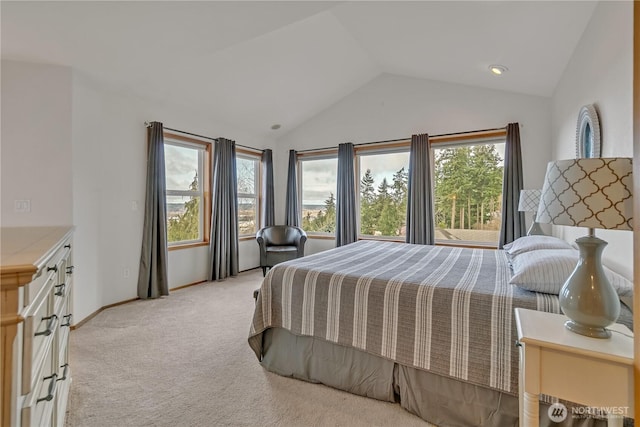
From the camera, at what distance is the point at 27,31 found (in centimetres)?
226

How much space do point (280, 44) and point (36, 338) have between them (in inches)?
137

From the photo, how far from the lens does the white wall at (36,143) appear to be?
2.65m

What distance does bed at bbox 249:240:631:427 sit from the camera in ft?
5.15

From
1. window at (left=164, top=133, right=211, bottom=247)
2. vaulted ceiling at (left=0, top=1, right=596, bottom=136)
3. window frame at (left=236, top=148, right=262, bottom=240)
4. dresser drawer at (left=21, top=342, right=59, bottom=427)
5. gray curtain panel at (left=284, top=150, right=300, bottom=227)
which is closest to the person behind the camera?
dresser drawer at (left=21, top=342, right=59, bottom=427)

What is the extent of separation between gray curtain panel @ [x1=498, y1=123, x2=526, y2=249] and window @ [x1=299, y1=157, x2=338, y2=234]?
260cm

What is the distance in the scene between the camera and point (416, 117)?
459 centimetres

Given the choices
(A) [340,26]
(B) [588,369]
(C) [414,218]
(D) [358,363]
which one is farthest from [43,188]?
(C) [414,218]

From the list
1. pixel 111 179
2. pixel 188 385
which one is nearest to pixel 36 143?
pixel 111 179

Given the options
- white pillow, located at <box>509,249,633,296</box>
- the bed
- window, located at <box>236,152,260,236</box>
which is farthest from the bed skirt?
window, located at <box>236,152,260,236</box>

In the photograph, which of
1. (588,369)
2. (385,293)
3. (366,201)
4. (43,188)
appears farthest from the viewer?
(366,201)

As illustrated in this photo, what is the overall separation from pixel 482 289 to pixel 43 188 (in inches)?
140

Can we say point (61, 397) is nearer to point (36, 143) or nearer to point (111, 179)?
point (36, 143)

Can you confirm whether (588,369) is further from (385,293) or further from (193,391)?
(193,391)

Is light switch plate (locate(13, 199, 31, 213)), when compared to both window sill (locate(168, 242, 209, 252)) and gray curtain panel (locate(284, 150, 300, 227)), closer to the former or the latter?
window sill (locate(168, 242, 209, 252))
